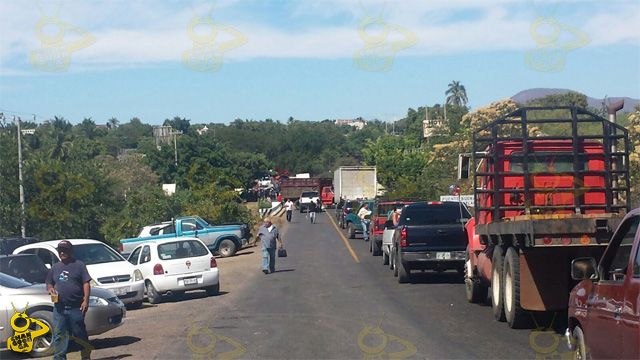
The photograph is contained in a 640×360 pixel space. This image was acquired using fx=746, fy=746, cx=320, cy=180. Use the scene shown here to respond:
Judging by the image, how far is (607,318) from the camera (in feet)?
20.9

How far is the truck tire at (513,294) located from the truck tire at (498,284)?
0.25 meters

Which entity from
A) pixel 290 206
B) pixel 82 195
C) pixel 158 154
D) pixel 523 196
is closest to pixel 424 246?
pixel 523 196

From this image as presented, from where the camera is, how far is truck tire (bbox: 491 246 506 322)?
11966mm

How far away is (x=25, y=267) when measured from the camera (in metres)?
15.4

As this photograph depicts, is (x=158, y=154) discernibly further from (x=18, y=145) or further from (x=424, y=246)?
(x=424, y=246)

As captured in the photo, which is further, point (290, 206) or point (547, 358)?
point (290, 206)

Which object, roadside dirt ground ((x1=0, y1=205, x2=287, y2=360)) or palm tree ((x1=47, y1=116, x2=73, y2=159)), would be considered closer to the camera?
roadside dirt ground ((x1=0, y1=205, x2=287, y2=360))

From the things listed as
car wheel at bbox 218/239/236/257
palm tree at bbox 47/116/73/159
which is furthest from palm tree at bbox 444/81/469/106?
car wheel at bbox 218/239/236/257

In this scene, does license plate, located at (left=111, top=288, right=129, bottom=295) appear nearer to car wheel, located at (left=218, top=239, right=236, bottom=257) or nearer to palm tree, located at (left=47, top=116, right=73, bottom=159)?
car wheel, located at (left=218, top=239, right=236, bottom=257)

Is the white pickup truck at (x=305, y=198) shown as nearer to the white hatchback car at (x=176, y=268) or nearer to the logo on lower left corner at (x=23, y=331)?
the white hatchback car at (x=176, y=268)

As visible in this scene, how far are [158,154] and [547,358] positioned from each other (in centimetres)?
7514

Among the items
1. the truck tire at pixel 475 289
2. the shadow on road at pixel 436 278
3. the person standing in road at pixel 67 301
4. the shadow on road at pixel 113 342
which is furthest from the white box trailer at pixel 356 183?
the person standing in road at pixel 67 301

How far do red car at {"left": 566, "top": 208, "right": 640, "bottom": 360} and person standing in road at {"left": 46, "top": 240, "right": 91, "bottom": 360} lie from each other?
6.00m

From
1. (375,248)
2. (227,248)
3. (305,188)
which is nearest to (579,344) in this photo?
(375,248)
